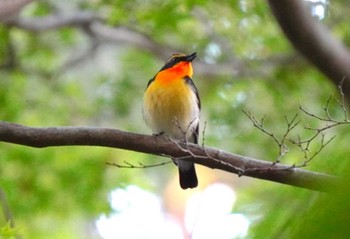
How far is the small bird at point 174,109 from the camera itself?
4.59 meters

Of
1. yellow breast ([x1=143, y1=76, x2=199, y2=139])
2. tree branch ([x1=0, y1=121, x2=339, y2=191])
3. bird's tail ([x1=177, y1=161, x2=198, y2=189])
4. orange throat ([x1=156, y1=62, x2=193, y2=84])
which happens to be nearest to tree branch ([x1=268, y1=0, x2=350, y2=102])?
yellow breast ([x1=143, y1=76, x2=199, y2=139])

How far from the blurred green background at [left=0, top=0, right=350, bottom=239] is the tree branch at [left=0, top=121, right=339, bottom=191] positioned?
317cm

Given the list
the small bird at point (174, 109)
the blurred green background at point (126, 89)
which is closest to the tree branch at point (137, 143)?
the small bird at point (174, 109)

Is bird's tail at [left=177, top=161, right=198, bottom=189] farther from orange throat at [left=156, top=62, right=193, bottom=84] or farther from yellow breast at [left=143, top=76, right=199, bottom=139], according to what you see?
orange throat at [left=156, top=62, right=193, bottom=84]

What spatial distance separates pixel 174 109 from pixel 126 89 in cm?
511

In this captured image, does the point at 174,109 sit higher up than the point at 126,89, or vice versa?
the point at 126,89

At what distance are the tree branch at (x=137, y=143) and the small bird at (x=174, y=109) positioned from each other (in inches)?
51.8

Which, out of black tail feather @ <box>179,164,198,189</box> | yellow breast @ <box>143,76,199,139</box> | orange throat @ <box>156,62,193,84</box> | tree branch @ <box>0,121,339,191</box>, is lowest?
tree branch @ <box>0,121,339,191</box>

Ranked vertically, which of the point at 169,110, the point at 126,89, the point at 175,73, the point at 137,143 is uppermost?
the point at 126,89

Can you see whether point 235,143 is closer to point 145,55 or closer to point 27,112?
point 145,55

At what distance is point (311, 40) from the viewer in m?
4.36

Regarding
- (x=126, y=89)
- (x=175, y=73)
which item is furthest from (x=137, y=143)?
(x=126, y=89)

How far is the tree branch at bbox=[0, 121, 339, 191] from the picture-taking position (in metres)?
2.96

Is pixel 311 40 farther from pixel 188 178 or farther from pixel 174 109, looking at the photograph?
pixel 188 178
